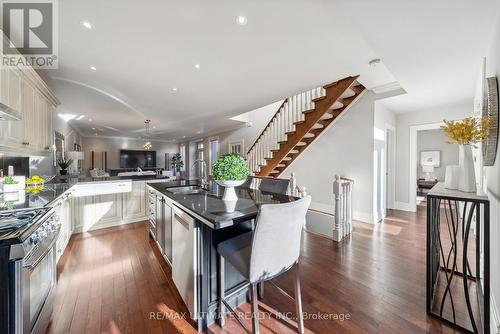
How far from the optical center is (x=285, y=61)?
2.58 metres

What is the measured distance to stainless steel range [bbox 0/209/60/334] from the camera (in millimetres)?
984

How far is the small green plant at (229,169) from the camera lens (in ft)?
5.24

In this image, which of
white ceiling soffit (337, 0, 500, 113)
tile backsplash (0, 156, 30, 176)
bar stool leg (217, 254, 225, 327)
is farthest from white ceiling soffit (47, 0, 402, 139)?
bar stool leg (217, 254, 225, 327)

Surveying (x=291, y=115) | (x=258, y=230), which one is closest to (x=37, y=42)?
(x=258, y=230)

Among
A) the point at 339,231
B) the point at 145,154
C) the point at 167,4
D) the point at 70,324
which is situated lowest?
the point at 70,324

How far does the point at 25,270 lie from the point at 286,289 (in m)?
1.94

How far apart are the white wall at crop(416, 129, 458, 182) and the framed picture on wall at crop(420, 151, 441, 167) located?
120 mm

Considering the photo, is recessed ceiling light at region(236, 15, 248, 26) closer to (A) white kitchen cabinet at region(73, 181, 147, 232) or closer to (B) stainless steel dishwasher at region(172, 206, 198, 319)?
(B) stainless steel dishwasher at region(172, 206, 198, 319)

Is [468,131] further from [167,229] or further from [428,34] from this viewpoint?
[167,229]

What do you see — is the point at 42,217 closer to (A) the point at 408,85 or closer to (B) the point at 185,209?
(B) the point at 185,209

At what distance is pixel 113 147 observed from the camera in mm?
9758

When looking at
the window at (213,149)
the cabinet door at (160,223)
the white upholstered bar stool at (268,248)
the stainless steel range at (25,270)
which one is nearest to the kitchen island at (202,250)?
the white upholstered bar stool at (268,248)

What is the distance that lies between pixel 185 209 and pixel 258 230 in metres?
0.69

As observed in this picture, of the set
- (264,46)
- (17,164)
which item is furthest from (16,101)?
(264,46)
